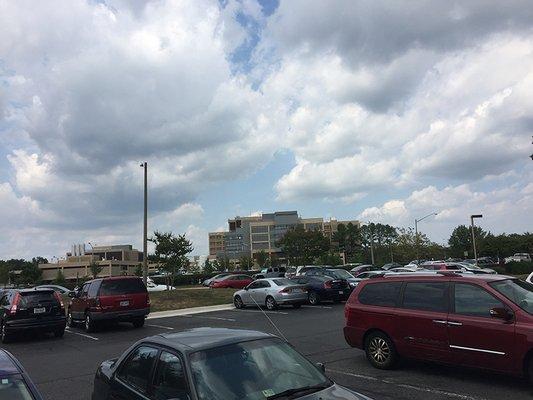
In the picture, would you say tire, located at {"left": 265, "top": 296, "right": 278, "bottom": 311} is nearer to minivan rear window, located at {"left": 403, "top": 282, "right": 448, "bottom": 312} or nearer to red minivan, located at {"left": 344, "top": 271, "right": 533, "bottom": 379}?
red minivan, located at {"left": 344, "top": 271, "right": 533, "bottom": 379}

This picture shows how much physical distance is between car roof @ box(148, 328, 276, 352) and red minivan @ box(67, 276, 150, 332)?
1343 centimetres

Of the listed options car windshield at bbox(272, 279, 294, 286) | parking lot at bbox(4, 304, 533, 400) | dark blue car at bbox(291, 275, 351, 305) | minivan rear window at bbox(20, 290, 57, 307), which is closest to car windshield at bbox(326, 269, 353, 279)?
dark blue car at bbox(291, 275, 351, 305)

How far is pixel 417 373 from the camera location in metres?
8.84

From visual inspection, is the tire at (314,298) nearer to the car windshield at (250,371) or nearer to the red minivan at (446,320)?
the red minivan at (446,320)

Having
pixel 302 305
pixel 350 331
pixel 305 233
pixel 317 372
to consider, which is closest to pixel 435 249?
pixel 305 233

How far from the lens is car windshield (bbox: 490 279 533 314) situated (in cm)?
774

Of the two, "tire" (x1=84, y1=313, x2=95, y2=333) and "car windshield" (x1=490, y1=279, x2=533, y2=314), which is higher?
"car windshield" (x1=490, y1=279, x2=533, y2=314)

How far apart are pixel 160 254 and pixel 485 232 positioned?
338ft

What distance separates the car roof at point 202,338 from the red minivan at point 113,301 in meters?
13.4

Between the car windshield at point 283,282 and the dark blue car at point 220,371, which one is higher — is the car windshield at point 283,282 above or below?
above

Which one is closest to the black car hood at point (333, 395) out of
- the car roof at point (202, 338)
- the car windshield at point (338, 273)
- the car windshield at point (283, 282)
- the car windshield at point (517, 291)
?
the car roof at point (202, 338)

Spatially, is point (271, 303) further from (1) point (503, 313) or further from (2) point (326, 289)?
(1) point (503, 313)

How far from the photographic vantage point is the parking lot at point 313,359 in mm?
7750

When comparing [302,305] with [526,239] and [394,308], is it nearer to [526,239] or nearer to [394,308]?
[394,308]
